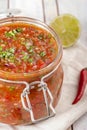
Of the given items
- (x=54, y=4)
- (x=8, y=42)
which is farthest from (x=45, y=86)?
(x=54, y=4)

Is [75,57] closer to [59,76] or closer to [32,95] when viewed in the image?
[59,76]

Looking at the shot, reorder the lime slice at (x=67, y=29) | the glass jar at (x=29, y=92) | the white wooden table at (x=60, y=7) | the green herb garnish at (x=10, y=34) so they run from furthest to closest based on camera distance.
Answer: the white wooden table at (x=60, y=7)
the lime slice at (x=67, y=29)
the green herb garnish at (x=10, y=34)
the glass jar at (x=29, y=92)

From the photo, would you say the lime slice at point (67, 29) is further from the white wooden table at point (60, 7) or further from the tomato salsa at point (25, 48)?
the tomato salsa at point (25, 48)

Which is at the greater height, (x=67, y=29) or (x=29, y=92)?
(x=67, y=29)

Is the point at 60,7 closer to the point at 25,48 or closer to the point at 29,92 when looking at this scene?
Answer: the point at 25,48

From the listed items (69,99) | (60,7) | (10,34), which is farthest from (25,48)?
(60,7)

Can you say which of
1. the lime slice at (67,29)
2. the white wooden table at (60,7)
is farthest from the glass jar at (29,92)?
the white wooden table at (60,7)

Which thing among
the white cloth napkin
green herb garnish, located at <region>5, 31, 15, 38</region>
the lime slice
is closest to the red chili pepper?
the white cloth napkin

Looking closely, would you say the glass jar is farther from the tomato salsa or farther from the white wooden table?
the white wooden table
